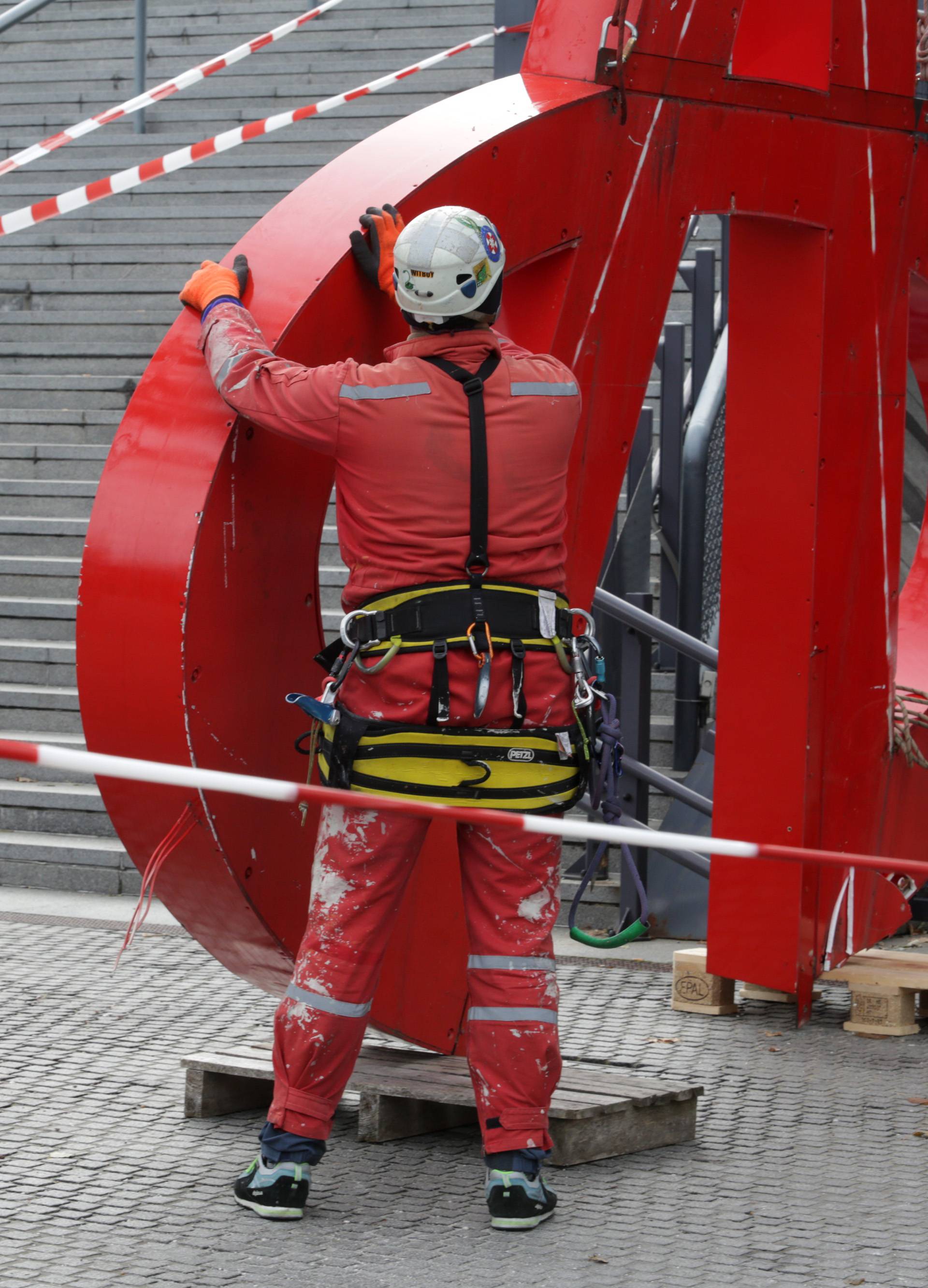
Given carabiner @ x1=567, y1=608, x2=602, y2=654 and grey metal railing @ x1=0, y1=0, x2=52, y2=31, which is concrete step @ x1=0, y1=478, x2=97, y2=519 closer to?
grey metal railing @ x1=0, y1=0, x2=52, y2=31

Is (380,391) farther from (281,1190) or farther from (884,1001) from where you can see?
(884,1001)

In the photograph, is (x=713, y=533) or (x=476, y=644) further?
(x=713, y=533)

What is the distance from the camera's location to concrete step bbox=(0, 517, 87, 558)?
376 inches

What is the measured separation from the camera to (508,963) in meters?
4.19

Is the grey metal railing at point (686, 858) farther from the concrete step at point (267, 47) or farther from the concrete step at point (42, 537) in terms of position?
the concrete step at point (267, 47)

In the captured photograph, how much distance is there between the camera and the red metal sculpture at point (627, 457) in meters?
4.25

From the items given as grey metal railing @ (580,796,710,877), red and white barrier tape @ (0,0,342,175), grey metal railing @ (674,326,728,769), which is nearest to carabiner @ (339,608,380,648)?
grey metal railing @ (580,796,710,877)

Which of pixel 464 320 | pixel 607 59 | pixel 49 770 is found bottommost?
pixel 49 770

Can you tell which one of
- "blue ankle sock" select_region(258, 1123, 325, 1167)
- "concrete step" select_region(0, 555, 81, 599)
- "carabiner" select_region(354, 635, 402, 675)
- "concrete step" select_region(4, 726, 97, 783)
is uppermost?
"carabiner" select_region(354, 635, 402, 675)

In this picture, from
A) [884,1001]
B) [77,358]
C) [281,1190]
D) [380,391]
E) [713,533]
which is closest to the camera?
[380,391]

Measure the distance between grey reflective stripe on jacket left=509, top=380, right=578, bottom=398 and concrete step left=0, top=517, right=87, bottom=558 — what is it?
562cm

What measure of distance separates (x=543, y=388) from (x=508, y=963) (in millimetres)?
1293

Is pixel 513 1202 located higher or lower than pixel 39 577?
lower

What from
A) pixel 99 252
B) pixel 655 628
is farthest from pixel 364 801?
pixel 99 252
